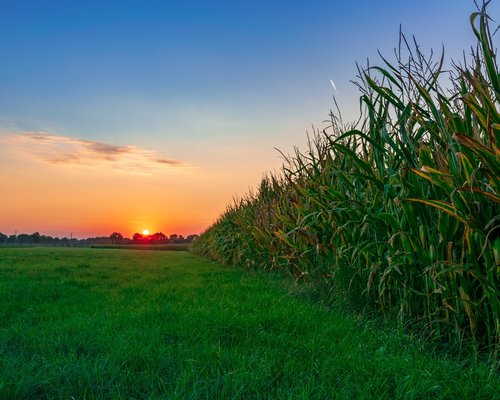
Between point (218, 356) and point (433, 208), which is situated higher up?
point (433, 208)

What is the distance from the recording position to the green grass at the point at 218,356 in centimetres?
226

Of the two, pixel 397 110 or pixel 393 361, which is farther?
pixel 397 110

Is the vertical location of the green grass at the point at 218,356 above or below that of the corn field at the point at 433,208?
below

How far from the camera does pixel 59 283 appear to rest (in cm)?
700

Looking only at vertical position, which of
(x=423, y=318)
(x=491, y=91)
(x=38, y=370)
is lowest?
(x=38, y=370)

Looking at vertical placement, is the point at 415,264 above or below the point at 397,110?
below

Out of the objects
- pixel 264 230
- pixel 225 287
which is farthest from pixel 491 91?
pixel 264 230

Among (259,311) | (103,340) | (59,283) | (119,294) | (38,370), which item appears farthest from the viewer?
(59,283)

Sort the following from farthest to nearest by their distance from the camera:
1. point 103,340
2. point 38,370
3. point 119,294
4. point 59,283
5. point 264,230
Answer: point 264,230, point 59,283, point 119,294, point 103,340, point 38,370

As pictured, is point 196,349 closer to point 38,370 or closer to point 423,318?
point 38,370

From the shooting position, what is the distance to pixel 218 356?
2.76m

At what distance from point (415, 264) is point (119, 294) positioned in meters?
3.82

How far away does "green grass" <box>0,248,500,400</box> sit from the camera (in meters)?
2.26

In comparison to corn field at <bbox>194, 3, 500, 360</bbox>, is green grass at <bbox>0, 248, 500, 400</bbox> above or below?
below
